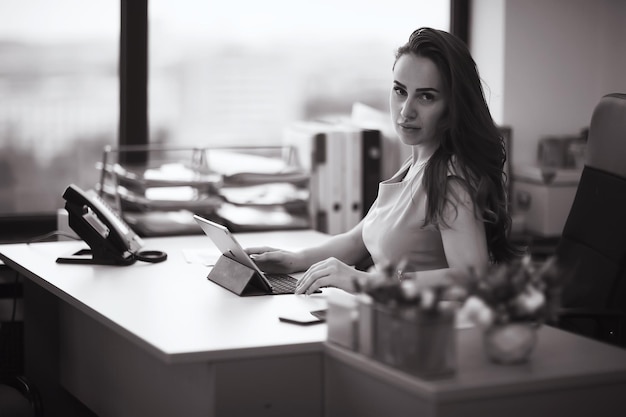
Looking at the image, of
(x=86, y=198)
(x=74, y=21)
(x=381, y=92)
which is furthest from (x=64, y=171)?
(x=381, y=92)

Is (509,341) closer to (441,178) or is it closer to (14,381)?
(441,178)

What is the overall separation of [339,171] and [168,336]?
1.67m

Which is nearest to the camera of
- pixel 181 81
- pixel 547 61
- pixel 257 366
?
pixel 257 366

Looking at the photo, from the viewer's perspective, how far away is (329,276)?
2031mm

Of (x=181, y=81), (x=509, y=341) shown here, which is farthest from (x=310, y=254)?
(x=181, y=81)

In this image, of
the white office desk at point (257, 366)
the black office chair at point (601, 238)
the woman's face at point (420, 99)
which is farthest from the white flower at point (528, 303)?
the woman's face at point (420, 99)

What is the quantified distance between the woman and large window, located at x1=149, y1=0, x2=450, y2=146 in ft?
4.28

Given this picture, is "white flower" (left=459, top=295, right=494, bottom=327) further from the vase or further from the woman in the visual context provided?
the woman

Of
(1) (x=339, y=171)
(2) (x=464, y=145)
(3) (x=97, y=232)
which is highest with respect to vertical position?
(2) (x=464, y=145)

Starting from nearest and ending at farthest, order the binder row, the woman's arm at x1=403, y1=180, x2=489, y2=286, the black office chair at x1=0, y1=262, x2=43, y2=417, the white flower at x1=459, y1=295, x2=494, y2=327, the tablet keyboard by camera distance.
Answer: the white flower at x1=459, y1=295, x2=494, y2=327 < the woman's arm at x1=403, y1=180, x2=489, y2=286 < the tablet keyboard < the black office chair at x1=0, y1=262, x2=43, y2=417 < the binder row

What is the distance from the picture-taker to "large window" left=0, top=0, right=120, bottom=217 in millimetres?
3170

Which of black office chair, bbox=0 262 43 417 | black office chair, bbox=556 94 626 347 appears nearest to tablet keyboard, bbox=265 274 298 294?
black office chair, bbox=556 94 626 347

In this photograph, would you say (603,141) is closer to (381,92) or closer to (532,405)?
(532,405)

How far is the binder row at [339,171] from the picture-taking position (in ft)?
10.8
